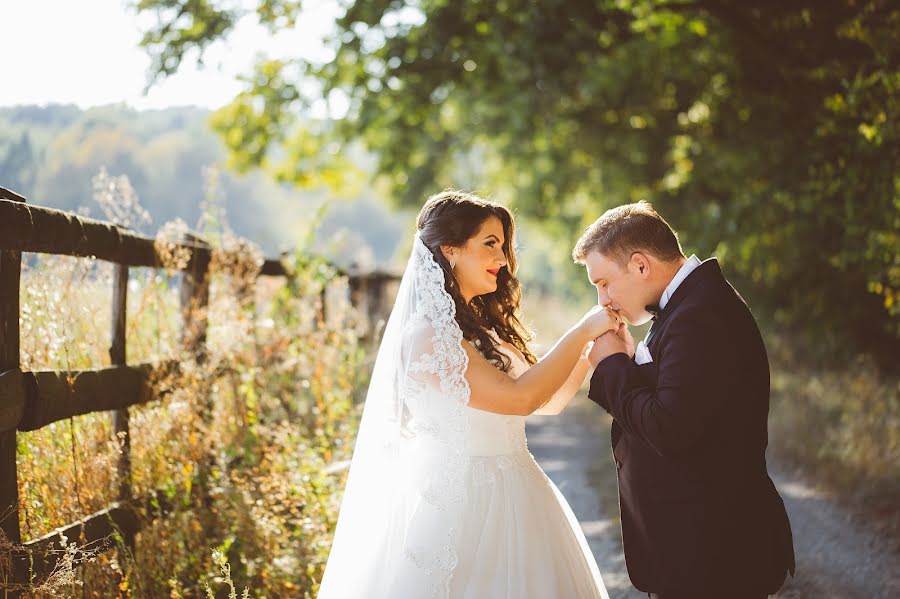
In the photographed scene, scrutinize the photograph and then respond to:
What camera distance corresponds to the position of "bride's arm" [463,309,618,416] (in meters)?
3.27

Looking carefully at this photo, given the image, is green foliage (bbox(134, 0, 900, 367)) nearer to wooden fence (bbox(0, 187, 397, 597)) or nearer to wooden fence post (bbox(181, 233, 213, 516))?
wooden fence post (bbox(181, 233, 213, 516))

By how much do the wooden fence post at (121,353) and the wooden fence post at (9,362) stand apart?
1.02 m

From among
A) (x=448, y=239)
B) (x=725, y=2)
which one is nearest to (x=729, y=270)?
(x=725, y=2)

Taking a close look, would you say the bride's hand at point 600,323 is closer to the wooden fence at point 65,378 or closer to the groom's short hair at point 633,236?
the groom's short hair at point 633,236

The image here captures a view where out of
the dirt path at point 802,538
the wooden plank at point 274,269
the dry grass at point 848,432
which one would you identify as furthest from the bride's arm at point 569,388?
the wooden plank at point 274,269

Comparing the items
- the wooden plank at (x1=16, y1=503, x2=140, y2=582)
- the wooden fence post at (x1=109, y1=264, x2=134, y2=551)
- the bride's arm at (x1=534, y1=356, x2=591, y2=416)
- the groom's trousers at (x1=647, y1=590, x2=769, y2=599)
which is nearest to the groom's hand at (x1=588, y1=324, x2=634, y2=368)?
the bride's arm at (x1=534, y1=356, x2=591, y2=416)

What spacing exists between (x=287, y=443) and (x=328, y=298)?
322 centimetres

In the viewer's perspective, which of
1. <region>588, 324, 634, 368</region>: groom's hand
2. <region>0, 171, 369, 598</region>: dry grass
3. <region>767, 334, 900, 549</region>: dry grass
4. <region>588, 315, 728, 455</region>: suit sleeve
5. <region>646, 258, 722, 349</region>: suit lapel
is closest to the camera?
<region>588, 315, 728, 455</region>: suit sleeve

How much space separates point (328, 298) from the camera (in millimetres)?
8477

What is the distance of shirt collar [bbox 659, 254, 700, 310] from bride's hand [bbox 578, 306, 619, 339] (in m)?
0.18

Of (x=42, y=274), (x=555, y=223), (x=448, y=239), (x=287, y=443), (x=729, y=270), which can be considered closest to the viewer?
(x=448, y=239)

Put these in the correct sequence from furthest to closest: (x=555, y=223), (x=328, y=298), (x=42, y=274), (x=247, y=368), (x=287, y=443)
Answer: (x=555, y=223) < (x=328, y=298) < (x=247, y=368) < (x=287, y=443) < (x=42, y=274)

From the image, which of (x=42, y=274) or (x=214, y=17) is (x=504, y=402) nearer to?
(x=42, y=274)

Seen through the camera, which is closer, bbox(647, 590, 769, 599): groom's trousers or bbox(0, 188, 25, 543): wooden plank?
bbox(647, 590, 769, 599): groom's trousers
